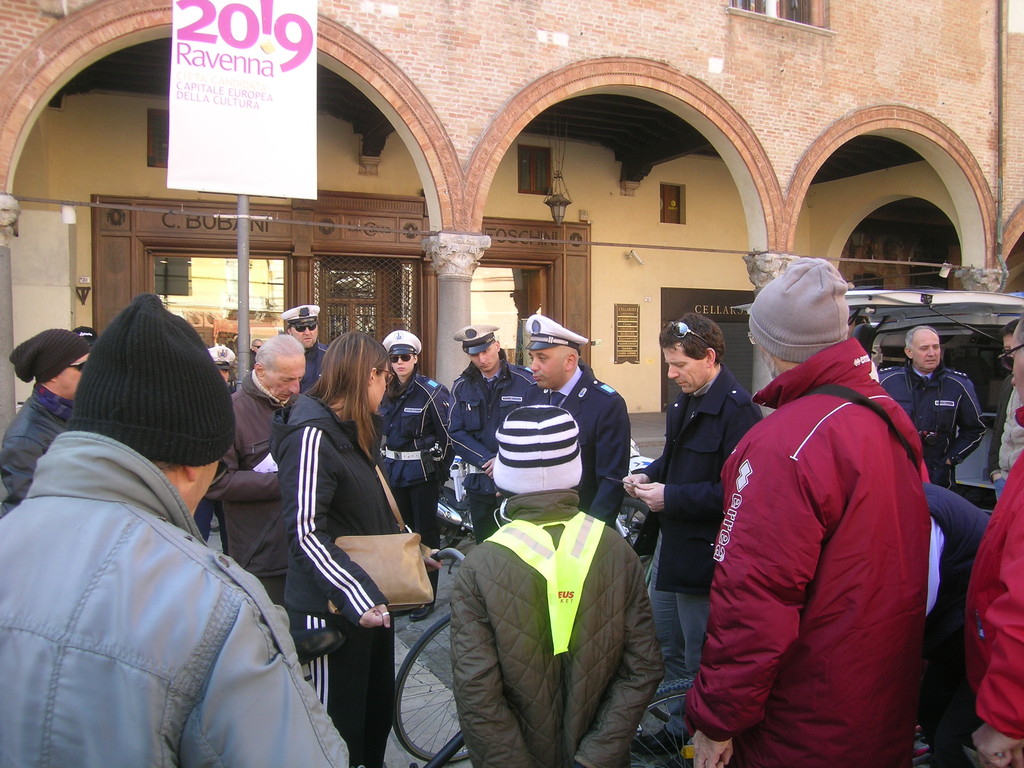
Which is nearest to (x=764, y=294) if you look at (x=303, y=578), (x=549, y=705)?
(x=549, y=705)

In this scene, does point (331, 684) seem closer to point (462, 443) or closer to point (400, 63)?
point (462, 443)

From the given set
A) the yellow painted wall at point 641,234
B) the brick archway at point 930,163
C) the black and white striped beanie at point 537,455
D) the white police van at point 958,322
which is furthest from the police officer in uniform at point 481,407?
the yellow painted wall at point 641,234

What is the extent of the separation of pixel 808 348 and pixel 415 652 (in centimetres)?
229

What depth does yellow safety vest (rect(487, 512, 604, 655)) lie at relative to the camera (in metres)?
2.04

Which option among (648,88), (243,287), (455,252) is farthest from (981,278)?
(243,287)

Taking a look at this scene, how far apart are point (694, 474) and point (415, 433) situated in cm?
255

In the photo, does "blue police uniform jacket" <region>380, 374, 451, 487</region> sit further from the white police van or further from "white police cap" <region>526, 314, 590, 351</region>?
the white police van

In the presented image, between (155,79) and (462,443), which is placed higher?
(155,79)

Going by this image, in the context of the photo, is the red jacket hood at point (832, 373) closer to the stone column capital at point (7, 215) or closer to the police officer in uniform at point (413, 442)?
the police officer in uniform at point (413, 442)

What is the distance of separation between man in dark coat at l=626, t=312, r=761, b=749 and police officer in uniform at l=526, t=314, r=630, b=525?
367 millimetres

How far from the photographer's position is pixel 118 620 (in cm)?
101

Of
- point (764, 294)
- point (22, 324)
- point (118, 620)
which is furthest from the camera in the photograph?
point (22, 324)

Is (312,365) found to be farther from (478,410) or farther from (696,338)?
(696,338)

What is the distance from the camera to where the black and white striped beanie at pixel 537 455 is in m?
2.17
